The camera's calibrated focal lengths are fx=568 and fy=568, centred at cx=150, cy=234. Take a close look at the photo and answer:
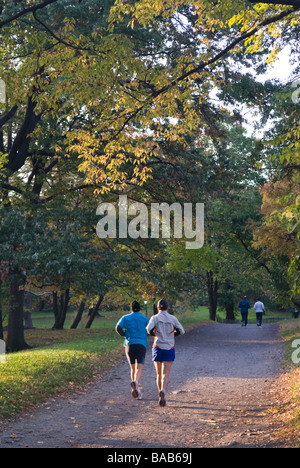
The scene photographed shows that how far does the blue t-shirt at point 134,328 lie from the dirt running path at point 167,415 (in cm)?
113

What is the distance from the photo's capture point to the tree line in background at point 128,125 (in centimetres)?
→ 979

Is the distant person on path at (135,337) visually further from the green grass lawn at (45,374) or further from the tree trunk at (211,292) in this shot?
the tree trunk at (211,292)

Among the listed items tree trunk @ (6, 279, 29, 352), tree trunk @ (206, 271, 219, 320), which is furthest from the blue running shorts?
tree trunk @ (206, 271, 219, 320)

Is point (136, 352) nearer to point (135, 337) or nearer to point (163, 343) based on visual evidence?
point (135, 337)

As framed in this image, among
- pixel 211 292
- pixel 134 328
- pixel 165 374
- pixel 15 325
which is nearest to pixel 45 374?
pixel 134 328

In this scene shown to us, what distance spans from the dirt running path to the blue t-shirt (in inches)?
44.3

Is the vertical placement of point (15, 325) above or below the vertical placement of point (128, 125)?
below

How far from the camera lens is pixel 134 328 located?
10.9m

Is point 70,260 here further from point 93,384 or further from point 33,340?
point 33,340

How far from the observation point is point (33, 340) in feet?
95.7

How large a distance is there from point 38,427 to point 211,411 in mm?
2975

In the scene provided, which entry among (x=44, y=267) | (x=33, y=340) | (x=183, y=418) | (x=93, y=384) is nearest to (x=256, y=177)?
(x=33, y=340)

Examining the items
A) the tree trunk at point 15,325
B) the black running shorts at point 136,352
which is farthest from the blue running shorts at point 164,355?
the tree trunk at point 15,325

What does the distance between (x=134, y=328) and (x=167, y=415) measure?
207 cm
